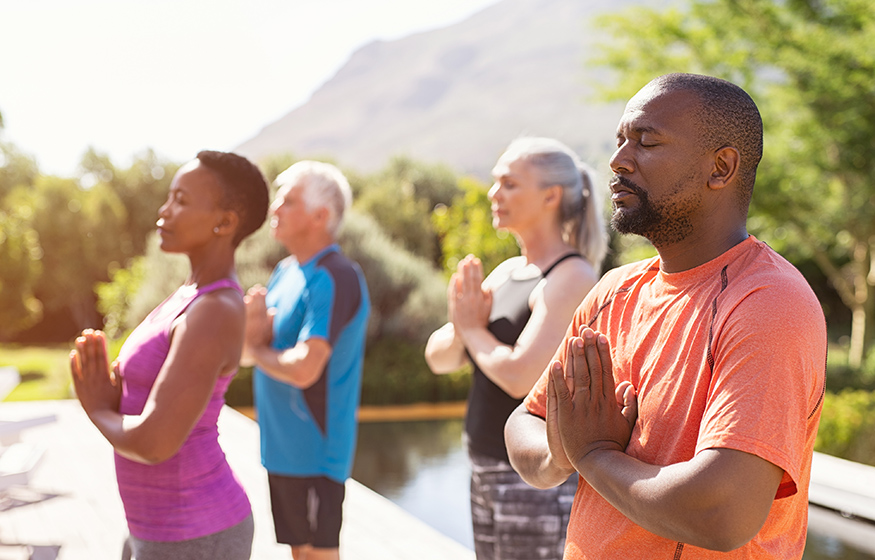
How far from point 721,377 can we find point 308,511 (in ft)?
6.48

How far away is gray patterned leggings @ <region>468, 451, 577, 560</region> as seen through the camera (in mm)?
1880

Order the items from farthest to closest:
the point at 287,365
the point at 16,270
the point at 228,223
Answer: the point at 16,270 < the point at 287,365 < the point at 228,223

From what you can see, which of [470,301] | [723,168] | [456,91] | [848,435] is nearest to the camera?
[723,168]

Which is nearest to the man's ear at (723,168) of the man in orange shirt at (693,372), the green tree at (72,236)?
the man in orange shirt at (693,372)

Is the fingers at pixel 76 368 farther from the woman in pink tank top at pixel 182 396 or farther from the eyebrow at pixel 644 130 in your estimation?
the eyebrow at pixel 644 130

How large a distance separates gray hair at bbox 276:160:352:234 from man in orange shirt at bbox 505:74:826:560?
1843 mm

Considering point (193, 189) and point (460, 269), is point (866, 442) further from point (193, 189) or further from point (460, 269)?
point (193, 189)

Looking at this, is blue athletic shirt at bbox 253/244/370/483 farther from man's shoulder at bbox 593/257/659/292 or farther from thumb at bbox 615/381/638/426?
thumb at bbox 615/381/638/426

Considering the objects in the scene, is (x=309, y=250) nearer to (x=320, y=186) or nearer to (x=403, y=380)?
(x=320, y=186)

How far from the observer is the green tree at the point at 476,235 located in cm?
1294

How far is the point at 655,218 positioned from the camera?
96 cm

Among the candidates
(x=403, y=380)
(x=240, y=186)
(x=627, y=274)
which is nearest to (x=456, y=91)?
(x=403, y=380)

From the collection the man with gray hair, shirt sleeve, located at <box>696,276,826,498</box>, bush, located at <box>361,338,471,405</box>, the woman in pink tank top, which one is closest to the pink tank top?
the woman in pink tank top

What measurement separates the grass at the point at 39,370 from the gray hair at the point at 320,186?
854 centimetres
